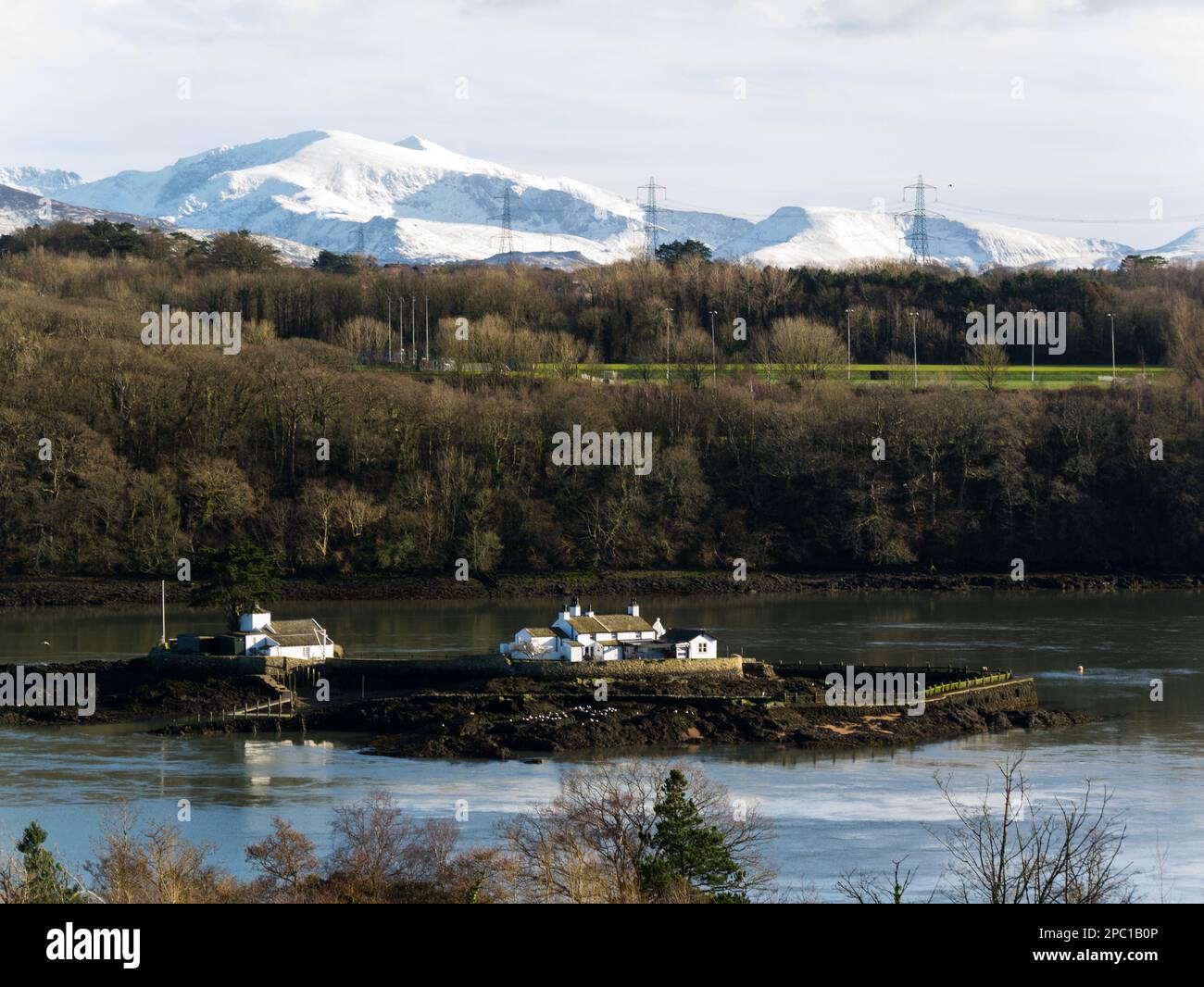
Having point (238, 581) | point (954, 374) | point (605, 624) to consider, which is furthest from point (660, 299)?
point (605, 624)

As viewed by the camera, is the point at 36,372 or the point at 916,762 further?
the point at 36,372

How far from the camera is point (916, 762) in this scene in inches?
1537

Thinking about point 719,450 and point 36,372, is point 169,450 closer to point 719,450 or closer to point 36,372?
point 36,372

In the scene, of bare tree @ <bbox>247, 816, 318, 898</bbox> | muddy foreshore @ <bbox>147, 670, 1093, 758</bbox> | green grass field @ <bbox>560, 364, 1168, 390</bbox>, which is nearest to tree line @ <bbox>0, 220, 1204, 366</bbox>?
green grass field @ <bbox>560, 364, 1168, 390</bbox>

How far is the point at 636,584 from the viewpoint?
74.4 metres

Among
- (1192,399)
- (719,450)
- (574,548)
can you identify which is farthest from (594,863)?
(1192,399)

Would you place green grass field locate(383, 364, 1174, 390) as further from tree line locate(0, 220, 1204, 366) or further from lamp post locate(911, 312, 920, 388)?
tree line locate(0, 220, 1204, 366)

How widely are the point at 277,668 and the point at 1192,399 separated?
55972mm

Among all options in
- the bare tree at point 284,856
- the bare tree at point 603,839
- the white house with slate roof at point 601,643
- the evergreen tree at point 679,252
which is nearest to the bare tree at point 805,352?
the evergreen tree at point 679,252

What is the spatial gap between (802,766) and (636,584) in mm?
36041

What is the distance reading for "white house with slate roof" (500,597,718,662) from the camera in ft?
161

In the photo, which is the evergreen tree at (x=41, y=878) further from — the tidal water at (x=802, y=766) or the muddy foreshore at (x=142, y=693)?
the muddy foreshore at (x=142, y=693)

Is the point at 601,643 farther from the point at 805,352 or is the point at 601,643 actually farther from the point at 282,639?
the point at 805,352

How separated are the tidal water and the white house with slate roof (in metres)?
4.12
